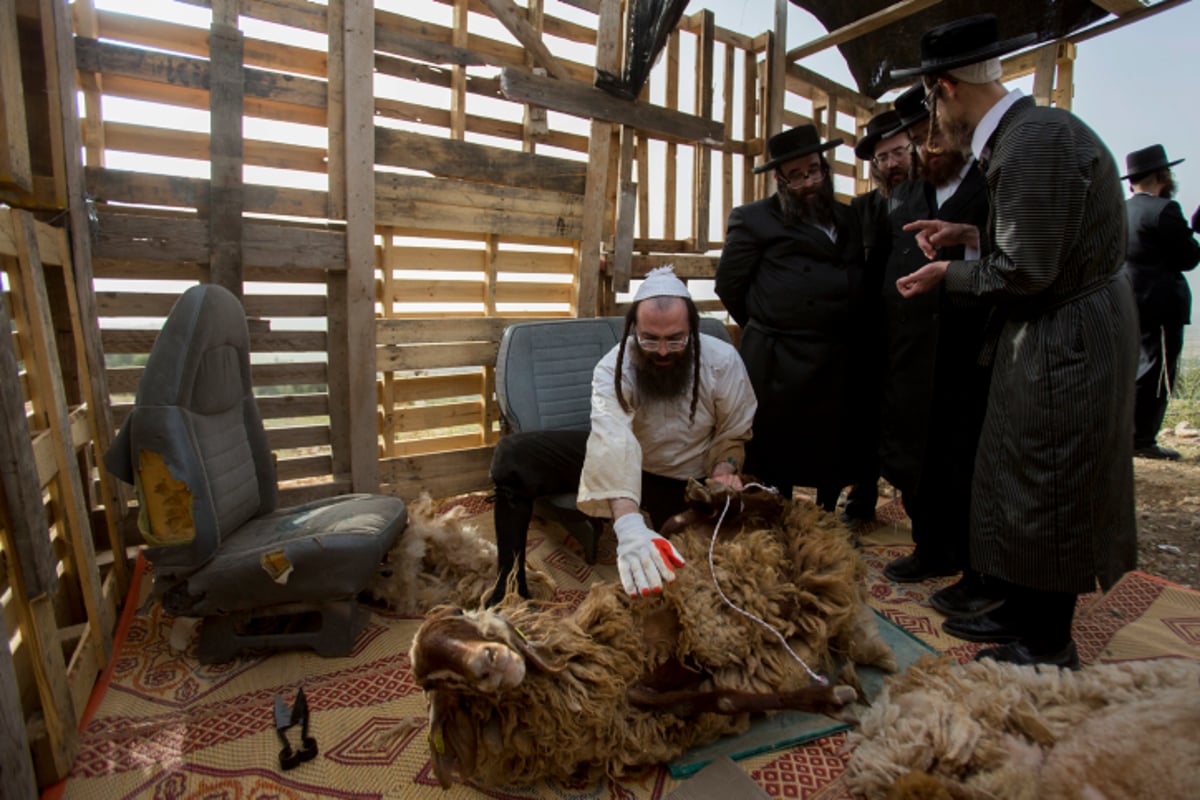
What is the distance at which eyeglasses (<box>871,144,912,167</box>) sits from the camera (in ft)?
10.7

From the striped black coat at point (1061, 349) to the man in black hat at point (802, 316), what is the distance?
40.5 inches

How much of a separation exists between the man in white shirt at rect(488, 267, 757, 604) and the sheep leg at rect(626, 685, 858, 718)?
0.63m

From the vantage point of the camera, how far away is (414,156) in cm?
395

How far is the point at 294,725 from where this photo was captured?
2.10 m

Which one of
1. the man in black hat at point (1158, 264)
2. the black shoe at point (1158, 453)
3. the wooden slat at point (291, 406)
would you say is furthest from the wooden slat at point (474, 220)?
the black shoe at point (1158, 453)

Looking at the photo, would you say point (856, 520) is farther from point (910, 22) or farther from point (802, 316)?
point (910, 22)

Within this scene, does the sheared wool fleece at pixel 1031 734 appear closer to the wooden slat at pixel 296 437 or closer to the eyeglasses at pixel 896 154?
the eyeglasses at pixel 896 154

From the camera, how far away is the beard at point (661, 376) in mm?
2590

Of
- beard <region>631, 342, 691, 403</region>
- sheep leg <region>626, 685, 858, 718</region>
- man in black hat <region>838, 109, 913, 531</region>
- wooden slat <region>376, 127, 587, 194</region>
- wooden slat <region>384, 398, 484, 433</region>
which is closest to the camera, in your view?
sheep leg <region>626, 685, 858, 718</region>

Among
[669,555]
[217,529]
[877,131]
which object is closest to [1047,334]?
[669,555]

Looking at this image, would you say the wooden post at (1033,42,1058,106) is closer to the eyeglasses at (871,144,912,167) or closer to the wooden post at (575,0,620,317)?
the eyeglasses at (871,144,912,167)

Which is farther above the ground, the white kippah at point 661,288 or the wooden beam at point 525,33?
the wooden beam at point 525,33

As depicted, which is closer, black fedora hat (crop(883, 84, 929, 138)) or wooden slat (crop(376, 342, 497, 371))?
black fedora hat (crop(883, 84, 929, 138))

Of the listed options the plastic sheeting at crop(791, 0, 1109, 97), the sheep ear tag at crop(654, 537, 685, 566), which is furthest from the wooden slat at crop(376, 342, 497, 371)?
the plastic sheeting at crop(791, 0, 1109, 97)
